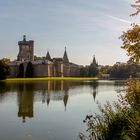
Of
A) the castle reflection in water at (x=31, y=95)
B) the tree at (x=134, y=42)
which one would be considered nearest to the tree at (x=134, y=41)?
the tree at (x=134, y=42)

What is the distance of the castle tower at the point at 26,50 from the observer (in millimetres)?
149625

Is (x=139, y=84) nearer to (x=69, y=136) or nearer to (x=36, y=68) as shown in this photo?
(x=69, y=136)

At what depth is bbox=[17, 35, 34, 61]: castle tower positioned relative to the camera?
14962 cm

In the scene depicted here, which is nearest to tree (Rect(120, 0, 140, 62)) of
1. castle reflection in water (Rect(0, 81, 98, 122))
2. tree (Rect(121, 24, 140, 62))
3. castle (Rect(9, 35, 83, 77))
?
tree (Rect(121, 24, 140, 62))

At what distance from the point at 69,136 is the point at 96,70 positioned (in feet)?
462

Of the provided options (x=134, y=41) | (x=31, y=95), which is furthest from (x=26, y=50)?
(x=134, y=41)

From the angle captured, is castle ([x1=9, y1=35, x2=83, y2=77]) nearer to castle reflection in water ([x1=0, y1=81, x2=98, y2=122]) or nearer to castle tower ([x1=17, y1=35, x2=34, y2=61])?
castle tower ([x1=17, y1=35, x2=34, y2=61])

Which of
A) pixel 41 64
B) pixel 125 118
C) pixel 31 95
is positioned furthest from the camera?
pixel 41 64

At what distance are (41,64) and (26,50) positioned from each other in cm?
1671

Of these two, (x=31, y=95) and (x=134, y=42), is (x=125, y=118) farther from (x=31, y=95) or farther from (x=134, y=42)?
(x=31, y=95)

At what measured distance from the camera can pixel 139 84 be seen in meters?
11.1

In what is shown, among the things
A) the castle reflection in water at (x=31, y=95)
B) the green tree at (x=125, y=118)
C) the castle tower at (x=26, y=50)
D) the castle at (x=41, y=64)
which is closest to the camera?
the green tree at (x=125, y=118)

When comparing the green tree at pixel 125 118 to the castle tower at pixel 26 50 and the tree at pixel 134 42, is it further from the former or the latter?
the castle tower at pixel 26 50

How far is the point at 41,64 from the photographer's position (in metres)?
136
